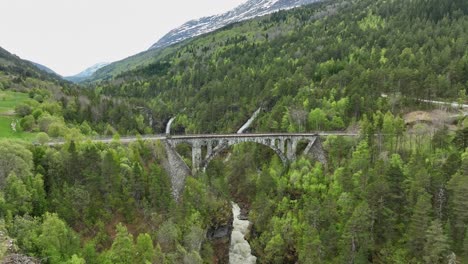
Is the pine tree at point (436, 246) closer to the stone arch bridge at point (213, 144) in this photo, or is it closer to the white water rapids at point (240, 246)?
the white water rapids at point (240, 246)

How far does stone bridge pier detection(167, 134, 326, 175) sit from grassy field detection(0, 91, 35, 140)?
2726cm

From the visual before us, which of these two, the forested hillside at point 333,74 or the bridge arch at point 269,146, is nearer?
the bridge arch at point 269,146

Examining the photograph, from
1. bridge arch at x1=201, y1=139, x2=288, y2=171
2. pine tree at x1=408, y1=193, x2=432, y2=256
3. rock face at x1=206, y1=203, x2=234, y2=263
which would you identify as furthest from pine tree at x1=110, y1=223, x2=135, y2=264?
bridge arch at x1=201, y1=139, x2=288, y2=171

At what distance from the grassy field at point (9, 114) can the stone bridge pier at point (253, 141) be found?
89.4ft

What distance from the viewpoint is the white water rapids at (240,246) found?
70188mm

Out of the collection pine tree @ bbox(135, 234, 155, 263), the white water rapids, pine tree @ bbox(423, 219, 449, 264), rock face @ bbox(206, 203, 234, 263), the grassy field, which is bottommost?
the white water rapids

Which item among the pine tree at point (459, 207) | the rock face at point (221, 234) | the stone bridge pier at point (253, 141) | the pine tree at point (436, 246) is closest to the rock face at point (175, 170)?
the stone bridge pier at point (253, 141)

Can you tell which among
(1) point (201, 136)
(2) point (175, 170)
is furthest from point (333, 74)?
(2) point (175, 170)

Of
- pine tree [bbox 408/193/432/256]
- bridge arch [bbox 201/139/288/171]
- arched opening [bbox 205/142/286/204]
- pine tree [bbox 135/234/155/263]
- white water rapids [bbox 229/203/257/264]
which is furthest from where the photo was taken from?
arched opening [bbox 205/142/286/204]

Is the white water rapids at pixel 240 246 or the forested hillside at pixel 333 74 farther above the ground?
the forested hillside at pixel 333 74

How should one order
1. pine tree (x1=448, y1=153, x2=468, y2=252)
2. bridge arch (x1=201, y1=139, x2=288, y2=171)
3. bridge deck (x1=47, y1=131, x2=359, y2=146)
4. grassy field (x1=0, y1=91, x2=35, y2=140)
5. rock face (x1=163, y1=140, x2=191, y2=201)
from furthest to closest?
1. bridge arch (x1=201, y1=139, x2=288, y2=171)
2. grassy field (x1=0, y1=91, x2=35, y2=140)
3. rock face (x1=163, y1=140, x2=191, y2=201)
4. bridge deck (x1=47, y1=131, x2=359, y2=146)
5. pine tree (x1=448, y1=153, x2=468, y2=252)

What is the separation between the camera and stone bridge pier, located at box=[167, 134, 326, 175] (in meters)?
85.1

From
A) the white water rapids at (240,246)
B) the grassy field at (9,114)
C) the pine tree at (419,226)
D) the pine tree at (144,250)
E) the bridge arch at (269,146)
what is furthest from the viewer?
the bridge arch at (269,146)

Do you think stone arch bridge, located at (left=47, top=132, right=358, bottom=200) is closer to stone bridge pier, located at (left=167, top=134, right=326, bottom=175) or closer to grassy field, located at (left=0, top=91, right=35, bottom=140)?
stone bridge pier, located at (left=167, top=134, right=326, bottom=175)
